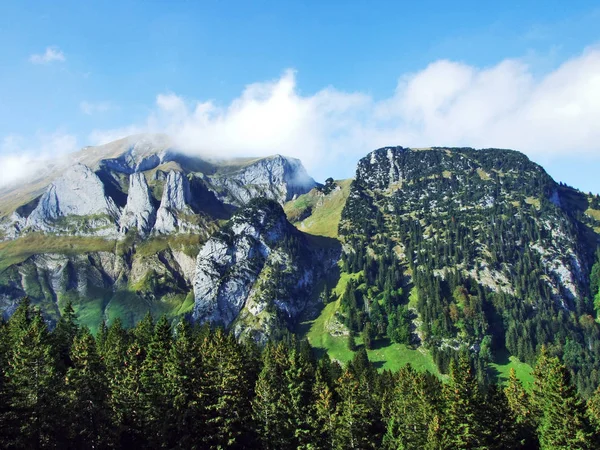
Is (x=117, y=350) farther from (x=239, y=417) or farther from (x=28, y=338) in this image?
(x=239, y=417)

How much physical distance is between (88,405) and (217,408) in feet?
54.0

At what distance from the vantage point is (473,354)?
19800 centimetres

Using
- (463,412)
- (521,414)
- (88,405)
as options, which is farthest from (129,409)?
(521,414)

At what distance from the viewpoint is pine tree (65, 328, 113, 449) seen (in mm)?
55781

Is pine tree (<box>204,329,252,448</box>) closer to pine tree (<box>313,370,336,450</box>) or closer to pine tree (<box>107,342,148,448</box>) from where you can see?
pine tree (<box>107,342,148,448</box>)

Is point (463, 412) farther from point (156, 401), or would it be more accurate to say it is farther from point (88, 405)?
point (88, 405)

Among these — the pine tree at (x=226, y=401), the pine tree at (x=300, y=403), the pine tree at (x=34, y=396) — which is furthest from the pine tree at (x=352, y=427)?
the pine tree at (x=34, y=396)

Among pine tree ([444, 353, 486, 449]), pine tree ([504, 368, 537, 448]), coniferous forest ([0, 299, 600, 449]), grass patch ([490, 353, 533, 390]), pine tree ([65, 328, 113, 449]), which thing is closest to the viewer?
coniferous forest ([0, 299, 600, 449])

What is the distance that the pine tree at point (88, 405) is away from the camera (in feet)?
183

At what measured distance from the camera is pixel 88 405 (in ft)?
190

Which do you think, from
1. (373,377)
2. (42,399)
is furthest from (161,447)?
(373,377)

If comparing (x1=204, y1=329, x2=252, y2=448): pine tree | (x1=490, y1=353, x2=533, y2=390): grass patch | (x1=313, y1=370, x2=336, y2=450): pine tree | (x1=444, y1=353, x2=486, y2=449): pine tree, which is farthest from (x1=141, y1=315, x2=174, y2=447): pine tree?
(x1=490, y1=353, x2=533, y2=390): grass patch

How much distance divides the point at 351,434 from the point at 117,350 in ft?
129

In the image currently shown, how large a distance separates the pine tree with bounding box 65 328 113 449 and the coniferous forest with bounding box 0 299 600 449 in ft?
0.42
